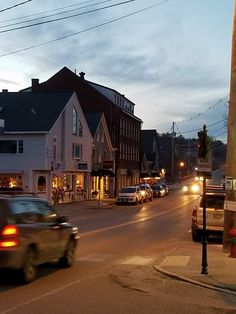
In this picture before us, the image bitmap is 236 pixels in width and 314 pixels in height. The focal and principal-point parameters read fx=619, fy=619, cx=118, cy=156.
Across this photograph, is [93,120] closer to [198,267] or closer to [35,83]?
[35,83]

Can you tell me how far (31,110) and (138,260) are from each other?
34561mm

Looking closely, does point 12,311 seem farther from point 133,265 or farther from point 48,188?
point 48,188

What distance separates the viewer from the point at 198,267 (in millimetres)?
14039

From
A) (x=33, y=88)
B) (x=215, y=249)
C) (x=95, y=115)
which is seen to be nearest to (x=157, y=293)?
(x=215, y=249)

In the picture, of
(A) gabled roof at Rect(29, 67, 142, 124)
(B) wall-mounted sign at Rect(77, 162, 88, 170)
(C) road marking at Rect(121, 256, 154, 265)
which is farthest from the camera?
(A) gabled roof at Rect(29, 67, 142, 124)

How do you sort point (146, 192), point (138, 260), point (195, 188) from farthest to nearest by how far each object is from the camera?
1. point (195, 188)
2. point (146, 192)
3. point (138, 260)

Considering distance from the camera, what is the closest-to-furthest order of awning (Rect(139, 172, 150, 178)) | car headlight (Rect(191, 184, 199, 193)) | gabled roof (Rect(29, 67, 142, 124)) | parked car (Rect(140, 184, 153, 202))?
parked car (Rect(140, 184, 153, 202)) < gabled roof (Rect(29, 67, 142, 124)) < car headlight (Rect(191, 184, 199, 193)) < awning (Rect(139, 172, 150, 178))

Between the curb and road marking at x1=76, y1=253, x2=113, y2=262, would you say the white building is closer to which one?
road marking at x1=76, y1=253, x2=113, y2=262

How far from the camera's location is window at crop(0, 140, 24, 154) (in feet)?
157

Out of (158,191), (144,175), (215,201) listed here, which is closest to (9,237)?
(215,201)

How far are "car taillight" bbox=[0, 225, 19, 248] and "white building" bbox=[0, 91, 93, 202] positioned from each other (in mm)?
34980

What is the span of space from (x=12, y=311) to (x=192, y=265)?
6.36m

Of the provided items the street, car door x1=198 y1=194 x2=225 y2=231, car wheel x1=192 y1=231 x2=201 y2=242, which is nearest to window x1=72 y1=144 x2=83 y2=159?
car door x1=198 y1=194 x2=225 y2=231

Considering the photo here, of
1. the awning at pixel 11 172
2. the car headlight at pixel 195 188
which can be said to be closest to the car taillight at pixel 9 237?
the awning at pixel 11 172
